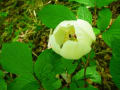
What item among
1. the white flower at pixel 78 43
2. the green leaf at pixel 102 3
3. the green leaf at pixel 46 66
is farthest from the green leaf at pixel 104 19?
the green leaf at pixel 46 66

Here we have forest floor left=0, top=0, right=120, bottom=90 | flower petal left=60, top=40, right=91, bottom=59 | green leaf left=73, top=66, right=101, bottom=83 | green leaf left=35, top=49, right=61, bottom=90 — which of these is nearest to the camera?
flower petal left=60, top=40, right=91, bottom=59

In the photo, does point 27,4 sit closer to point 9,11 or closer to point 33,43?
point 9,11

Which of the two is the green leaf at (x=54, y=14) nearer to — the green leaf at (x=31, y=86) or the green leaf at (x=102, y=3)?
the green leaf at (x=102, y=3)

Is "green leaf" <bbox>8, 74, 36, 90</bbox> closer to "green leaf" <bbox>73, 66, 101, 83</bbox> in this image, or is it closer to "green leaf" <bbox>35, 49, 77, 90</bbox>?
"green leaf" <bbox>35, 49, 77, 90</bbox>

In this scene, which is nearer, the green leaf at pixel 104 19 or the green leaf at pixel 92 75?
the green leaf at pixel 104 19

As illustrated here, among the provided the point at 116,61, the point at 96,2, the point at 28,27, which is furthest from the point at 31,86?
the point at 28,27

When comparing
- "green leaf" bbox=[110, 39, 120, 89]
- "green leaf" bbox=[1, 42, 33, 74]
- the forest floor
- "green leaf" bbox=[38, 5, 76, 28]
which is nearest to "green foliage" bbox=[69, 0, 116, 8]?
"green leaf" bbox=[38, 5, 76, 28]

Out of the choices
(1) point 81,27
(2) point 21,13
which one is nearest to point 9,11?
(2) point 21,13

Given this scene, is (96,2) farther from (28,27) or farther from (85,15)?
(28,27)
